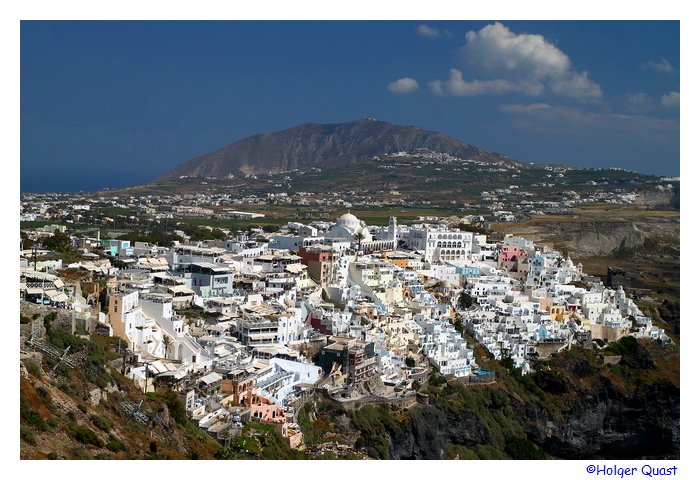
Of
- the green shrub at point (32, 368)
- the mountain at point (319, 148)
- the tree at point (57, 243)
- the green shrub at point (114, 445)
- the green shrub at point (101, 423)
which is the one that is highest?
the mountain at point (319, 148)

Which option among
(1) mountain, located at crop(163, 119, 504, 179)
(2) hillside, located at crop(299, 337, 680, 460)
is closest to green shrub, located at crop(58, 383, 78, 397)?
(2) hillside, located at crop(299, 337, 680, 460)

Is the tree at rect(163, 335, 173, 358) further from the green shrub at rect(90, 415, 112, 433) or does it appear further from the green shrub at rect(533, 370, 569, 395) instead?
the green shrub at rect(533, 370, 569, 395)

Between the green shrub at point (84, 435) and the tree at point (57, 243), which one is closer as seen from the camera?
the green shrub at point (84, 435)

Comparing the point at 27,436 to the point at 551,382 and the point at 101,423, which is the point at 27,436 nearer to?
the point at 101,423

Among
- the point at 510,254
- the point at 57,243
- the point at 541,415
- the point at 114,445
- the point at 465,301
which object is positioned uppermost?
the point at 57,243

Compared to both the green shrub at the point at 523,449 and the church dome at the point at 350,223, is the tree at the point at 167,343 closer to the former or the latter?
the green shrub at the point at 523,449

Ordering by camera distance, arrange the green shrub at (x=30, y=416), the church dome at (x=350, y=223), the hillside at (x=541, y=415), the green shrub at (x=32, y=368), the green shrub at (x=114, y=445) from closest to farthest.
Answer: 1. the green shrub at (x=30, y=416)
2. the green shrub at (x=114, y=445)
3. the green shrub at (x=32, y=368)
4. the hillside at (x=541, y=415)
5. the church dome at (x=350, y=223)

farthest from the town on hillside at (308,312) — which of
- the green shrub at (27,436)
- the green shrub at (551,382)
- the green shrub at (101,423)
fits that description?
the green shrub at (27,436)

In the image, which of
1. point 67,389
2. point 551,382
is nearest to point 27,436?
point 67,389
